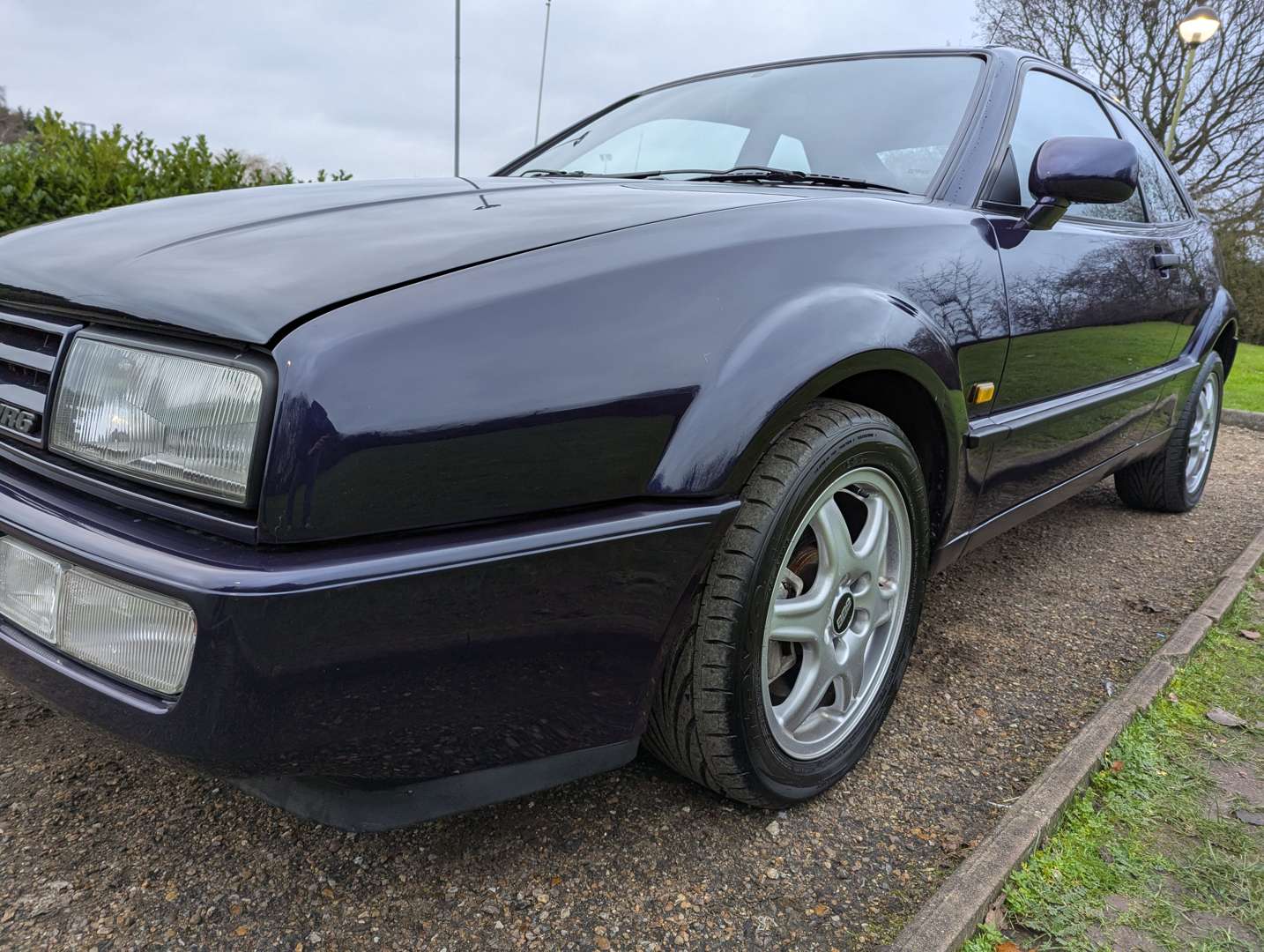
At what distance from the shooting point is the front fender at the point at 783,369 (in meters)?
1.27

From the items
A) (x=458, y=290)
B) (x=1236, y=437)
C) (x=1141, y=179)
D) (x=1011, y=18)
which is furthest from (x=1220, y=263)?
(x=1011, y=18)

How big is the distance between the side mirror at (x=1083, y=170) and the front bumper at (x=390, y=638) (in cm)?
133

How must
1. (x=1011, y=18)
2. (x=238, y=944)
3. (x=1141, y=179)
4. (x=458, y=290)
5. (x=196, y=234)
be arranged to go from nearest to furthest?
1. (x=458, y=290)
2. (x=238, y=944)
3. (x=196, y=234)
4. (x=1141, y=179)
5. (x=1011, y=18)

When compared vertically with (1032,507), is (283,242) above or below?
above

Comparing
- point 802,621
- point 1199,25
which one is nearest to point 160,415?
point 802,621

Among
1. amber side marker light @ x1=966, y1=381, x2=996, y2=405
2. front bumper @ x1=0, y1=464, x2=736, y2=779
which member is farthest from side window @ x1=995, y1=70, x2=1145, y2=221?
front bumper @ x1=0, y1=464, x2=736, y2=779

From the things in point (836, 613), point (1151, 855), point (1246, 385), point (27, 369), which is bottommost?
point (1151, 855)

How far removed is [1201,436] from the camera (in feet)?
12.8

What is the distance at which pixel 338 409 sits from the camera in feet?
3.41

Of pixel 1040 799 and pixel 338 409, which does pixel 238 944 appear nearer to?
pixel 338 409

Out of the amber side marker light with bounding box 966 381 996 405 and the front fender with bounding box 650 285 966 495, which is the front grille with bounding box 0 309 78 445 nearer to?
the front fender with bounding box 650 285 966 495

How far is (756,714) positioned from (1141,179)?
269cm

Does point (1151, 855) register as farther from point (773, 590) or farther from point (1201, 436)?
Answer: point (1201, 436)

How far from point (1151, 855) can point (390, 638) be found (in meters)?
1.40
